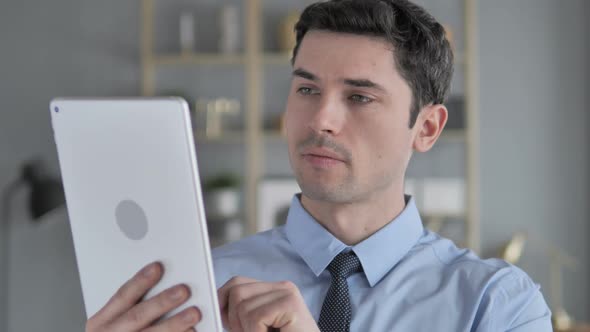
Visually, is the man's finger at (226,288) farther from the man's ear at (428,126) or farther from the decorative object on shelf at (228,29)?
the decorative object on shelf at (228,29)

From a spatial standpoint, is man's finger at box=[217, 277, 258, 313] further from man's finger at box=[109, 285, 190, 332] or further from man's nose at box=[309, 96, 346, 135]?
man's nose at box=[309, 96, 346, 135]

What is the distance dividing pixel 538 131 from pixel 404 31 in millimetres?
3298

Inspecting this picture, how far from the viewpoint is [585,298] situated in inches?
185

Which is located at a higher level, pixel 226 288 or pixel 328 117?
pixel 328 117

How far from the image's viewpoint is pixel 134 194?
43.4 inches

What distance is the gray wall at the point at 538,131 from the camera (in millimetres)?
4648

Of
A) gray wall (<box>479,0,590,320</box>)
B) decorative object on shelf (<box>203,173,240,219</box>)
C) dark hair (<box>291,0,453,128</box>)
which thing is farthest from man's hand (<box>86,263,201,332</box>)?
gray wall (<box>479,0,590,320</box>)

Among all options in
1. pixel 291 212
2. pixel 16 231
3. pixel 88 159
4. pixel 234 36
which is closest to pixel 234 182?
pixel 234 36

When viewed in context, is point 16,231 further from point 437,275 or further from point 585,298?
point 437,275

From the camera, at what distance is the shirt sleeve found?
1442 millimetres

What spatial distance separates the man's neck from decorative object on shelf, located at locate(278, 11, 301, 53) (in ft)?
10.3

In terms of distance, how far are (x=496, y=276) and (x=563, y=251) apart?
3.41 metres

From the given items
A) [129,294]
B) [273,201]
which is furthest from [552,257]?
[129,294]

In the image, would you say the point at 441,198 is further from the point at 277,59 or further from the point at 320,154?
the point at 320,154
